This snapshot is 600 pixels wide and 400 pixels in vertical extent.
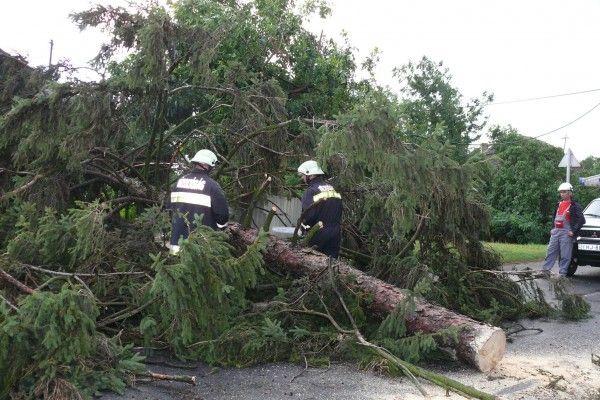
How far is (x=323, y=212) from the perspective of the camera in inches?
268

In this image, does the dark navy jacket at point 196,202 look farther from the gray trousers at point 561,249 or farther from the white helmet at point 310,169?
the gray trousers at point 561,249

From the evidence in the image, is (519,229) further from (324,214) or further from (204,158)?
(204,158)

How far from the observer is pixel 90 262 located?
17.2 feet

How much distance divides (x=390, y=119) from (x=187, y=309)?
2.22 meters

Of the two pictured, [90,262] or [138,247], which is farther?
[138,247]

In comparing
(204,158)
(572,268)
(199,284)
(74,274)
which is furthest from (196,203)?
(572,268)

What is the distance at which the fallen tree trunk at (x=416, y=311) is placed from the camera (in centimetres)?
494

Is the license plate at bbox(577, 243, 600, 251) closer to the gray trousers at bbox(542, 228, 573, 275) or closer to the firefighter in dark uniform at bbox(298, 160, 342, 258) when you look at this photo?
the gray trousers at bbox(542, 228, 573, 275)

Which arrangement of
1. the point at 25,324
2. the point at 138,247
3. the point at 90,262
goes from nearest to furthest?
the point at 25,324, the point at 90,262, the point at 138,247

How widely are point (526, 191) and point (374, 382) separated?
2008cm

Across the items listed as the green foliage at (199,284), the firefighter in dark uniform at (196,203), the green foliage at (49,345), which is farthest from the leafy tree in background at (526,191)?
the green foliage at (49,345)

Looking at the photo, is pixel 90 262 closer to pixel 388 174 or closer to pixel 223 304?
pixel 223 304

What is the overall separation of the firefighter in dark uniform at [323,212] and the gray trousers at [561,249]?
4898mm

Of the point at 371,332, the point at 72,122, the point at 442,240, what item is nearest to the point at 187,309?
the point at 371,332
